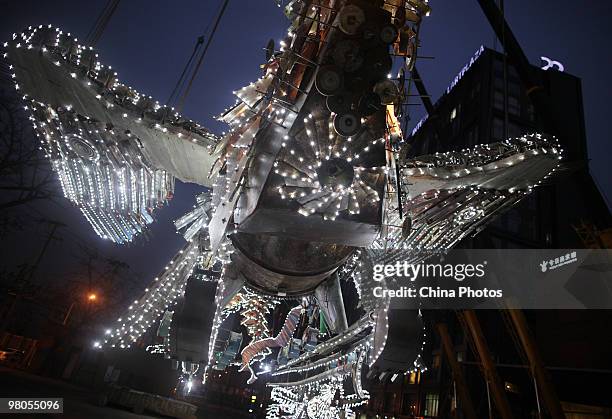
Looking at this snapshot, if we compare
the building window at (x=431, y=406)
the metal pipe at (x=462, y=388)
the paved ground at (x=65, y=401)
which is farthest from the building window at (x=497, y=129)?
the paved ground at (x=65, y=401)

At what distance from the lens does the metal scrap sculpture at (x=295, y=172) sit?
309 centimetres

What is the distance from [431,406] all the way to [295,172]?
1230 inches

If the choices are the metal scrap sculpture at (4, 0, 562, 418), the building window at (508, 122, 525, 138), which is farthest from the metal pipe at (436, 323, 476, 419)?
the building window at (508, 122, 525, 138)

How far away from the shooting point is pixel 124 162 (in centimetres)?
425

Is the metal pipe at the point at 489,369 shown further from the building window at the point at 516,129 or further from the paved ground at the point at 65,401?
the building window at the point at 516,129

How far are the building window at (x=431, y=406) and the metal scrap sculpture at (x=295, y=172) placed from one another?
27543 mm

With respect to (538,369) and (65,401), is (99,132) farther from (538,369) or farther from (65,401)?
(538,369)

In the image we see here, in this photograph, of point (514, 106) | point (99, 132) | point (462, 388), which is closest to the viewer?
point (99, 132)

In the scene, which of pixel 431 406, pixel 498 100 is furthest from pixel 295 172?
pixel 498 100

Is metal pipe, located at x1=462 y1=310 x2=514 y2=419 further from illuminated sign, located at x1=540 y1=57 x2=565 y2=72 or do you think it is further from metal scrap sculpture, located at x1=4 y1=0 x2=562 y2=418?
illuminated sign, located at x1=540 y1=57 x2=565 y2=72

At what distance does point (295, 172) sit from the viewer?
314cm

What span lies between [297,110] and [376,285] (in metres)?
2.09

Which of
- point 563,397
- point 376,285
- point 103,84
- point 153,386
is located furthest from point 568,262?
point 153,386

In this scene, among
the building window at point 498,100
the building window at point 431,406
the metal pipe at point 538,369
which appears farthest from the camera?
the building window at point 498,100
